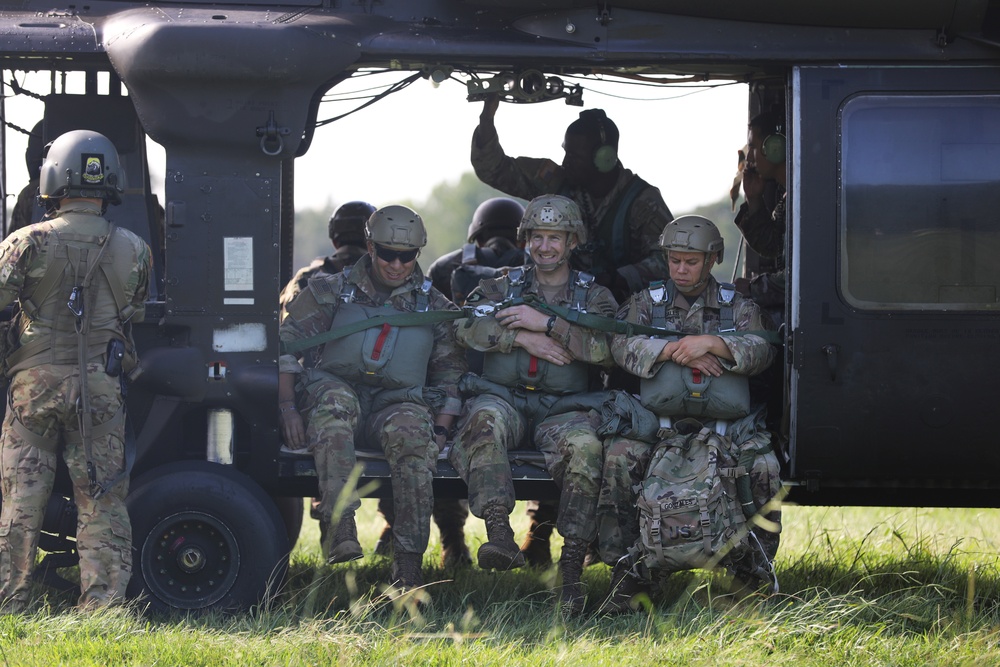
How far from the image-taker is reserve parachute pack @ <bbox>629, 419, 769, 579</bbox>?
4996 mm

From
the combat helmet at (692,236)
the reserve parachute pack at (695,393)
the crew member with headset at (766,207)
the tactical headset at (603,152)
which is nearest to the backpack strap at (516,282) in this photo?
the combat helmet at (692,236)

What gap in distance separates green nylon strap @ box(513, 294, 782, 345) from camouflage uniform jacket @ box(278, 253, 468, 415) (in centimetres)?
46

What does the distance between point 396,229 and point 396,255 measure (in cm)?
12

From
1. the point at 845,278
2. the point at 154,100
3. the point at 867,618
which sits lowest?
the point at 867,618

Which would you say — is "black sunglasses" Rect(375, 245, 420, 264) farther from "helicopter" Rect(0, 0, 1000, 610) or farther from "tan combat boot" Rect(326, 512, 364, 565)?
"tan combat boot" Rect(326, 512, 364, 565)

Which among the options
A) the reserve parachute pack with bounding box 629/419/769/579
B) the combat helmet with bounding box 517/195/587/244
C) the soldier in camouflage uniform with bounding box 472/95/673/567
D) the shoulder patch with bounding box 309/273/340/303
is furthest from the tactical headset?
the reserve parachute pack with bounding box 629/419/769/579

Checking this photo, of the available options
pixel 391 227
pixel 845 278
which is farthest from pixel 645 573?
pixel 391 227

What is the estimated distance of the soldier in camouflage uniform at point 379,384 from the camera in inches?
205

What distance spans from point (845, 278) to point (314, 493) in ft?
8.03

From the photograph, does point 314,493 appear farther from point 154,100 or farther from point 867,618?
point 867,618

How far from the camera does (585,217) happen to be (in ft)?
21.4

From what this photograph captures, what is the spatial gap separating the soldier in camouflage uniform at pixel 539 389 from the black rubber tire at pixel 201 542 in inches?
34.5

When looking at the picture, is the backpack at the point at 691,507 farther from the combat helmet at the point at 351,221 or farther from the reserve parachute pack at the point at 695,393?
the combat helmet at the point at 351,221

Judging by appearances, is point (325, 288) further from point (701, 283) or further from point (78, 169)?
point (701, 283)
